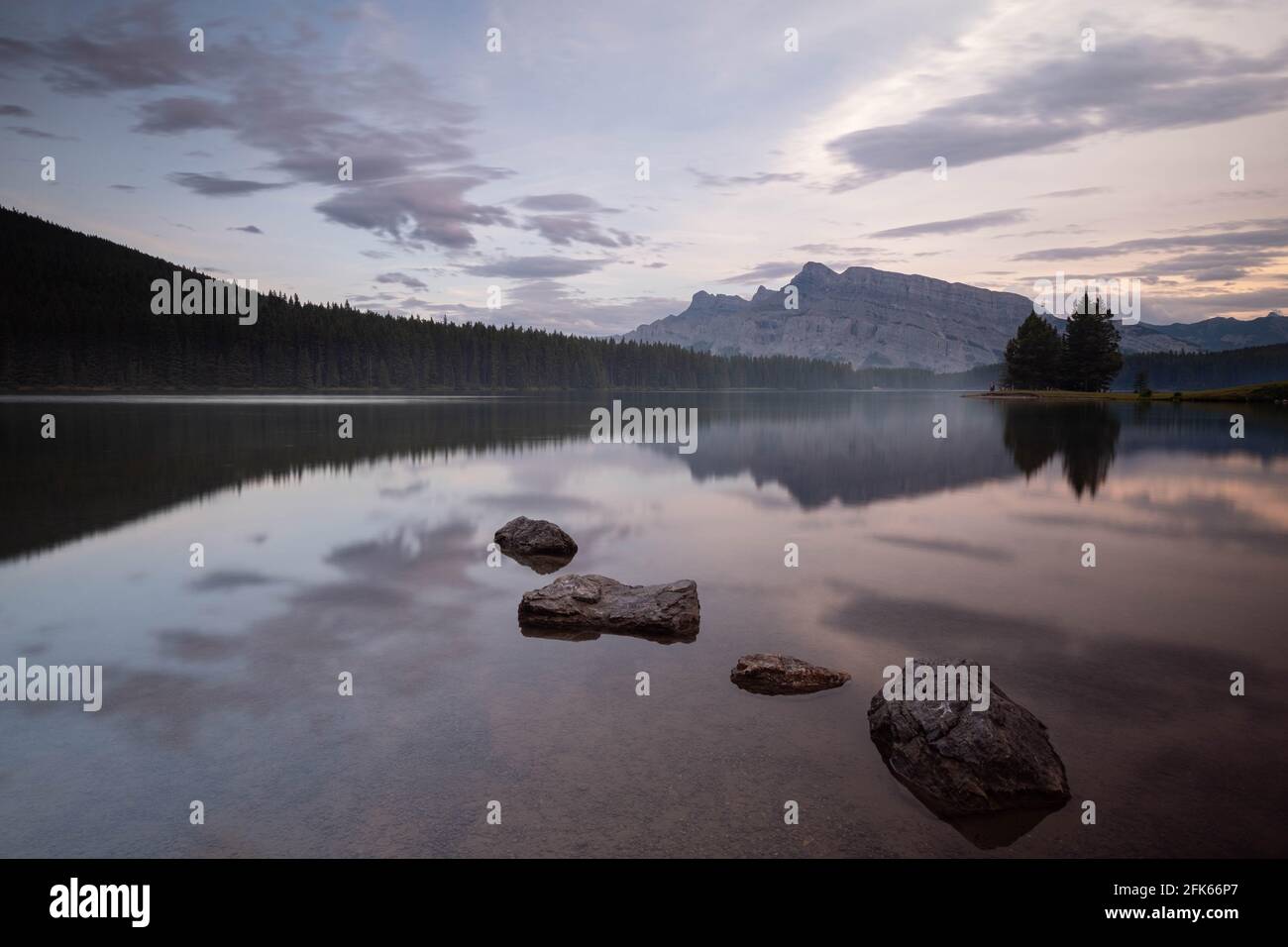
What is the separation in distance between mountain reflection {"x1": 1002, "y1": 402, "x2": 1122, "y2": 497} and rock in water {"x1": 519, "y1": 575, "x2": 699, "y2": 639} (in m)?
22.4

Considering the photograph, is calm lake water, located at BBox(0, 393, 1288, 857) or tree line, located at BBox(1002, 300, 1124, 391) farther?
tree line, located at BBox(1002, 300, 1124, 391)

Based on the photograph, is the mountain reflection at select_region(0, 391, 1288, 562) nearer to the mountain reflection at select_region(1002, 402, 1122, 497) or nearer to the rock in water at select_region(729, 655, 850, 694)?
the mountain reflection at select_region(1002, 402, 1122, 497)

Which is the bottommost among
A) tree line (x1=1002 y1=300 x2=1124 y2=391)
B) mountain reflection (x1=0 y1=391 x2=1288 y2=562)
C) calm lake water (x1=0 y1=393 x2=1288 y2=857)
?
calm lake water (x1=0 y1=393 x2=1288 y2=857)

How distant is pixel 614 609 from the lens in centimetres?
1380

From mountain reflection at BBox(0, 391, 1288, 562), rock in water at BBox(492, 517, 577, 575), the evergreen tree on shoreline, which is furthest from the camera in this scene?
the evergreen tree on shoreline

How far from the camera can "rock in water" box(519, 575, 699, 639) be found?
43.5 feet

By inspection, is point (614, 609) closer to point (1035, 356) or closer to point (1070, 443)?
point (1070, 443)

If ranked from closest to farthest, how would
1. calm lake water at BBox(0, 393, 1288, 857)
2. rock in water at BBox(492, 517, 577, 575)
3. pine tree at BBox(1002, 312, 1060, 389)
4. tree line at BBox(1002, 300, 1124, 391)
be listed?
calm lake water at BBox(0, 393, 1288, 857) → rock in water at BBox(492, 517, 577, 575) → tree line at BBox(1002, 300, 1124, 391) → pine tree at BBox(1002, 312, 1060, 389)

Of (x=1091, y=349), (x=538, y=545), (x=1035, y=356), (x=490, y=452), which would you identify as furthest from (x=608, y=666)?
(x=1035, y=356)

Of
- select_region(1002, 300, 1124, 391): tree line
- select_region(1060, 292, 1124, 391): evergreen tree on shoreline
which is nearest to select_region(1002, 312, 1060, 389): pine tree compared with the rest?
select_region(1002, 300, 1124, 391): tree line

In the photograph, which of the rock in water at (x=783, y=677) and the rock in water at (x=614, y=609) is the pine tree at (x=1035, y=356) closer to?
the rock in water at (x=614, y=609)

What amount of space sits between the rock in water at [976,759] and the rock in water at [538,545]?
38.5 feet
